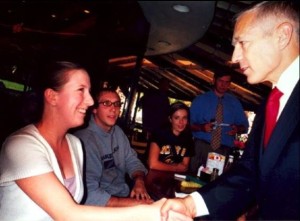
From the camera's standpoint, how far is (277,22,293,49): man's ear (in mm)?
1471

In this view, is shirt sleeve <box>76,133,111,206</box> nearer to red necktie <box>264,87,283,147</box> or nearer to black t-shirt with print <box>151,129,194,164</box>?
black t-shirt with print <box>151,129,194,164</box>

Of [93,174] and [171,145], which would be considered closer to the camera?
[93,174]

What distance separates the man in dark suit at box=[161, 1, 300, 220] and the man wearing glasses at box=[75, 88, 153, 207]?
0.51m

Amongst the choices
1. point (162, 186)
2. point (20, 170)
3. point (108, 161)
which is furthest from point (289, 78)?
point (108, 161)

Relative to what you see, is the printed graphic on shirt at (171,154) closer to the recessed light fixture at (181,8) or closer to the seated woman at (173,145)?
the seated woman at (173,145)

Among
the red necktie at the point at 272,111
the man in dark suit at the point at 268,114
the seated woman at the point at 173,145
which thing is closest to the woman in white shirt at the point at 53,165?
the man in dark suit at the point at 268,114

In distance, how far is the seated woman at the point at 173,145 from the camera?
3.26m

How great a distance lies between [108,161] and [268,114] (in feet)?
5.20

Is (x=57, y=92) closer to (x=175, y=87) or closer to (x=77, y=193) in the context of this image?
(x=77, y=193)

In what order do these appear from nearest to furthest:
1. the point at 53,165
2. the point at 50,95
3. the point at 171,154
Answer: the point at 53,165, the point at 50,95, the point at 171,154

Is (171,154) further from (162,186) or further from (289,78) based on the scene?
(289,78)

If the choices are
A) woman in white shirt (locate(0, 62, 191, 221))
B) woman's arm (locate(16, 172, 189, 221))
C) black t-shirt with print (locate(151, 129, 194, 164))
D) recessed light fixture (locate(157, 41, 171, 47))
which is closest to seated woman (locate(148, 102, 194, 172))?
black t-shirt with print (locate(151, 129, 194, 164))

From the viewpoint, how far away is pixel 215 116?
182 inches

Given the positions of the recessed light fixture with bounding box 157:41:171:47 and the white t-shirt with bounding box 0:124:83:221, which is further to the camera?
the white t-shirt with bounding box 0:124:83:221
